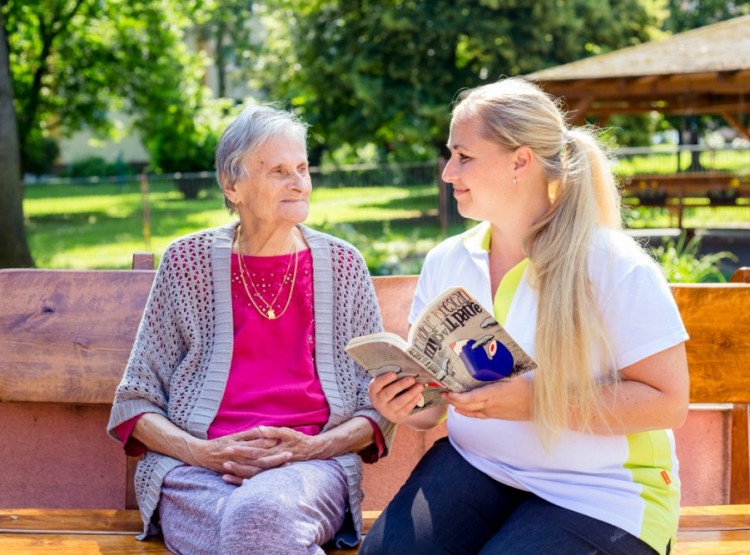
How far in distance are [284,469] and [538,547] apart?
2.31ft

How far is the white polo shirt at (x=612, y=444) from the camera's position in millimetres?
2393

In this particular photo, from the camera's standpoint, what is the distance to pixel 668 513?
244 centimetres

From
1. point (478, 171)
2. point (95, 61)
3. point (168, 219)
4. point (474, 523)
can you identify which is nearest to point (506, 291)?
point (478, 171)

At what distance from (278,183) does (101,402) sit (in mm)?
965

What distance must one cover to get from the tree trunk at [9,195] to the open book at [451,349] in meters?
11.3

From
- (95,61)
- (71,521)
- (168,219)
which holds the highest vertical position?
(95,61)

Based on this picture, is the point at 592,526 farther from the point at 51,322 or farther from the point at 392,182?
the point at 392,182

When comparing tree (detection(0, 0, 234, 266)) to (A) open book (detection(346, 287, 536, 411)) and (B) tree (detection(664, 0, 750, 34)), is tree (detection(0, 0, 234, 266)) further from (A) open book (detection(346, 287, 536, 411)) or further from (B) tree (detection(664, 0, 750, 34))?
(B) tree (detection(664, 0, 750, 34))

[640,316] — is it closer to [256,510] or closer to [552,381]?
[552,381]

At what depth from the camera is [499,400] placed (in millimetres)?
→ 2420

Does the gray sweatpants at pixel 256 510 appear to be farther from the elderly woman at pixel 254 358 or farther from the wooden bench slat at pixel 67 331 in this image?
the wooden bench slat at pixel 67 331

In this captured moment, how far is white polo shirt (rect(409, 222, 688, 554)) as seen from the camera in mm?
2393

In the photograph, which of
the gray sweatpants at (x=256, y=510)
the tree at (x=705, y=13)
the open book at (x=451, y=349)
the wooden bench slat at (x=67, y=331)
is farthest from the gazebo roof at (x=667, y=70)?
the tree at (x=705, y=13)

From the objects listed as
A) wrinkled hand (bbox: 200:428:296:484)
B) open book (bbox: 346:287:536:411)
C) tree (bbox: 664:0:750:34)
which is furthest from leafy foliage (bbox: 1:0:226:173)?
tree (bbox: 664:0:750:34)
